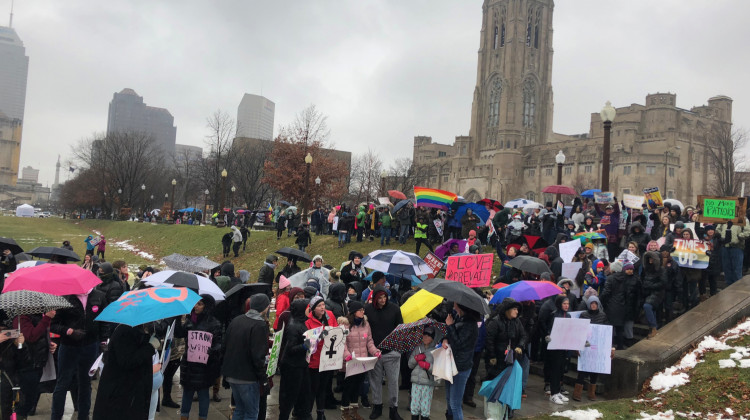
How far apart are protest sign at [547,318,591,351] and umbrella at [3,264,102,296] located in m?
6.99

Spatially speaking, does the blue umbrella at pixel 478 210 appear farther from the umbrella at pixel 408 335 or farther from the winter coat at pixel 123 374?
the winter coat at pixel 123 374

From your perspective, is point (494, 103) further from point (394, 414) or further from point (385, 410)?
point (394, 414)

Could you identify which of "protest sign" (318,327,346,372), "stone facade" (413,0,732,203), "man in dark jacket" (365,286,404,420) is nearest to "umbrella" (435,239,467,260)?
"man in dark jacket" (365,286,404,420)

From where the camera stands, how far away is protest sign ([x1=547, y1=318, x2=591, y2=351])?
28.9ft

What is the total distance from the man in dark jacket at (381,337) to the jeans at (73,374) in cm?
378

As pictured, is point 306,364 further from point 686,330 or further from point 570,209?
point 570,209

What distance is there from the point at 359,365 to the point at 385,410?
4.29ft

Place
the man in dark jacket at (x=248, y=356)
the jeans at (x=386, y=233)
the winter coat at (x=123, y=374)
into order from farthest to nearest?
the jeans at (x=386, y=233) → the man in dark jacket at (x=248, y=356) → the winter coat at (x=123, y=374)

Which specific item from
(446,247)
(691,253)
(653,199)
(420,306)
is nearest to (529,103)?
(653,199)

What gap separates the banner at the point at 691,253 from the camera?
11625 millimetres

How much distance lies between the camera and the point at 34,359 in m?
6.27

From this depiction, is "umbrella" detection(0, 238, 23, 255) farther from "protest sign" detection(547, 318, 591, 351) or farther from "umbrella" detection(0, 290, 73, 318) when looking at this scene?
"protest sign" detection(547, 318, 591, 351)

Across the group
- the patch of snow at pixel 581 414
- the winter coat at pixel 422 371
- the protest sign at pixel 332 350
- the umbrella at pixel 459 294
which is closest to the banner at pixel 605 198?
the patch of snow at pixel 581 414

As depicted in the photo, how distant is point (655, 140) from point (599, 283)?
9078 cm
